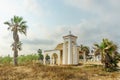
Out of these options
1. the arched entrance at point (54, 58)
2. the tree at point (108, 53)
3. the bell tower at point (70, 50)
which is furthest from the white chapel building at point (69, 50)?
the tree at point (108, 53)

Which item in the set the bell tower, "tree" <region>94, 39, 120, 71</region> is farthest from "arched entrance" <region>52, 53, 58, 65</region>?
"tree" <region>94, 39, 120, 71</region>

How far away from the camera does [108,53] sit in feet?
120

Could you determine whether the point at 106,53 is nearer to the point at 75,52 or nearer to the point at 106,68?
the point at 106,68

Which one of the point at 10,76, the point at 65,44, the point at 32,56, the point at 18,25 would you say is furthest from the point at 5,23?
the point at 32,56

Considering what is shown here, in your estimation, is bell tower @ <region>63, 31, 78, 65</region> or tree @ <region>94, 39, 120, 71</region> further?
bell tower @ <region>63, 31, 78, 65</region>

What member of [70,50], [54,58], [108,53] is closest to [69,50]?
[70,50]

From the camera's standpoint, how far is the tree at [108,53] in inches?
1428

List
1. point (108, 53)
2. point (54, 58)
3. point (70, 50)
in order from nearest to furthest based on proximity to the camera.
Answer: 1. point (108, 53)
2. point (70, 50)
3. point (54, 58)

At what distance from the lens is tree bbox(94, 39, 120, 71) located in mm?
36281

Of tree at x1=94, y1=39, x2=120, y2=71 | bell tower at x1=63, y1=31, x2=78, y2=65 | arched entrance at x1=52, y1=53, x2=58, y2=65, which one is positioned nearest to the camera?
tree at x1=94, y1=39, x2=120, y2=71

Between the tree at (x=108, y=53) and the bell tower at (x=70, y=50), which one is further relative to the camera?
the bell tower at (x=70, y=50)

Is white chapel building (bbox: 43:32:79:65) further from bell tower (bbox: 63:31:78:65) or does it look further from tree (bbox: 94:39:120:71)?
tree (bbox: 94:39:120:71)

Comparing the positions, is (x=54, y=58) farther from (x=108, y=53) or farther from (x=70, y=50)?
(x=108, y=53)

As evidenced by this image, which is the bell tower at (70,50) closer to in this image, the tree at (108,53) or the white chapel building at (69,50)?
the white chapel building at (69,50)
